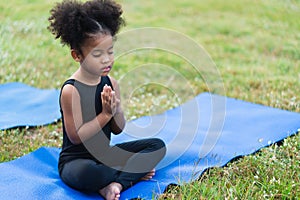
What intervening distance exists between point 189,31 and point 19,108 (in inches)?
153

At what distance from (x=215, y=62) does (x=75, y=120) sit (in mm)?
3623

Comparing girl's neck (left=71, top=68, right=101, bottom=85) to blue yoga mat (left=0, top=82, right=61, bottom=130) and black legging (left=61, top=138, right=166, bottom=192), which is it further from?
blue yoga mat (left=0, top=82, right=61, bottom=130)

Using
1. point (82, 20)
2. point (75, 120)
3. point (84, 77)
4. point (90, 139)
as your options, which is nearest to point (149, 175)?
point (90, 139)

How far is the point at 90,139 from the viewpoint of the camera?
9.36 ft

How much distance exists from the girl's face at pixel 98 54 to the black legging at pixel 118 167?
0.58m

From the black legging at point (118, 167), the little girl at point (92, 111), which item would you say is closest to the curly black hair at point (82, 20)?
the little girl at point (92, 111)

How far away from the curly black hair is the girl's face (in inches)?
1.5

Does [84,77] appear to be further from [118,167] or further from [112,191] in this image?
[112,191]

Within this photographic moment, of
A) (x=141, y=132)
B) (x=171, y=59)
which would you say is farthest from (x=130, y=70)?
(x=141, y=132)

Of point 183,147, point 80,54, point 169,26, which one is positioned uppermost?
point 80,54

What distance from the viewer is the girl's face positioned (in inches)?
109

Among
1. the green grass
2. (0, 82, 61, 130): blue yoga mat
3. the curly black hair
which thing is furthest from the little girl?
(0, 82, 61, 130): blue yoga mat

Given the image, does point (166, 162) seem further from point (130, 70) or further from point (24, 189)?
point (130, 70)

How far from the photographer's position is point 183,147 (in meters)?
3.55
